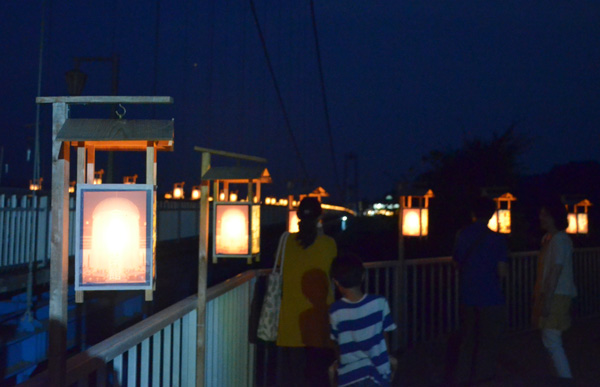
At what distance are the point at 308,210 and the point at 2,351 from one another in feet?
25.3

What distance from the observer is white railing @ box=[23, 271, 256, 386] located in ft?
9.05

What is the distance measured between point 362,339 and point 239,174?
486 cm

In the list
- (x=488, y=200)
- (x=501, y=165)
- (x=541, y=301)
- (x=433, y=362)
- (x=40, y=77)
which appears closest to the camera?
(x=541, y=301)

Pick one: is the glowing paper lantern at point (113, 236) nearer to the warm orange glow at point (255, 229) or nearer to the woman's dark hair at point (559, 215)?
the woman's dark hair at point (559, 215)

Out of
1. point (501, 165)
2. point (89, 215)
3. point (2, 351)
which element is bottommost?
point (2, 351)

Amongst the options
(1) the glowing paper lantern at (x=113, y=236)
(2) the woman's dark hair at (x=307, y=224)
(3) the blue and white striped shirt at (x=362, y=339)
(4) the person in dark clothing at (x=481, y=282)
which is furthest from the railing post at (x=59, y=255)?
(4) the person in dark clothing at (x=481, y=282)

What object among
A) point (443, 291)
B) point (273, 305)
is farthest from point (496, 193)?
point (273, 305)

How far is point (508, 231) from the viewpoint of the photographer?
18141mm

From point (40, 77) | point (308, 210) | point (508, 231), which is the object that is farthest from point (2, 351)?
point (508, 231)

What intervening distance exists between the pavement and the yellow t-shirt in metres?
2.52

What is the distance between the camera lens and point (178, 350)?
12.8 feet

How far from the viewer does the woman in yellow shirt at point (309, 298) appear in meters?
4.49

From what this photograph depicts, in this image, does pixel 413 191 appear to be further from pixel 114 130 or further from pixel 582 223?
pixel 582 223

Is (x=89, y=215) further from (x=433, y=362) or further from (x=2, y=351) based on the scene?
(x=2, y=351)
